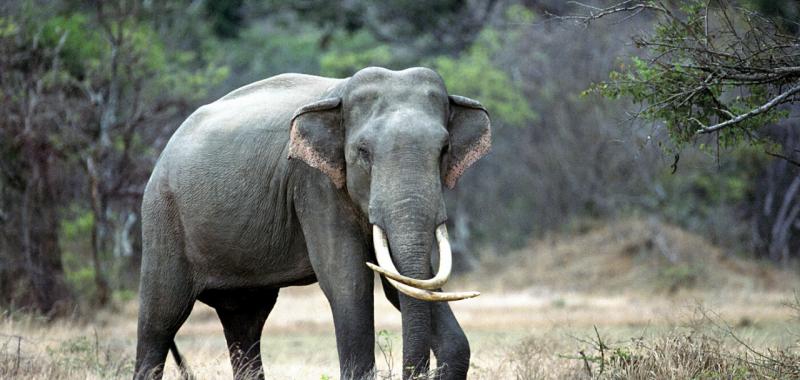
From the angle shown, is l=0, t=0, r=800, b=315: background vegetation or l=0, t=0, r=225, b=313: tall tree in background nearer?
l=0, t=0, r=225, b=313: tall tree in background

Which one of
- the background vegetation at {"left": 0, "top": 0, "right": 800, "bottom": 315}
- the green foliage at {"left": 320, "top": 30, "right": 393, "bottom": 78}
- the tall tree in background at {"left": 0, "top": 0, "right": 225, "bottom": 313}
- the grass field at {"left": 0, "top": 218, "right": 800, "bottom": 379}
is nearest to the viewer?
the grass field at {"left": 0, "top": 218, "right": 800, "bottom": 379}

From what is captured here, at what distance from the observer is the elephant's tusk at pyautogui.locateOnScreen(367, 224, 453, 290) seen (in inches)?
304

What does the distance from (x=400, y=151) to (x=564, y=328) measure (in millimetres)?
4780

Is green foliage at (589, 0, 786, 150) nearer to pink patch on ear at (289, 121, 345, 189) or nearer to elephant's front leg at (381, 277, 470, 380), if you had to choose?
elephant's front leg at (381, 277, 470, 380)

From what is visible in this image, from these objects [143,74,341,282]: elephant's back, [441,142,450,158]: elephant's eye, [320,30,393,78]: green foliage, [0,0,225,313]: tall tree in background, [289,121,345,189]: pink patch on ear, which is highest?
[441,142,450,158]: elephant's eye

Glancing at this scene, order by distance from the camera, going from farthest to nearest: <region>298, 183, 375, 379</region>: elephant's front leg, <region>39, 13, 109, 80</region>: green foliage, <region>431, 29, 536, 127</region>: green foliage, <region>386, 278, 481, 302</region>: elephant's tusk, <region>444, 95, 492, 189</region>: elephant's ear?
<region>431, 29, 536, 127</region>: green foliage < <region>39, 13, 109, 80</region>: green foliage < <region>444, 95, 492, 189</region>: elephant's ear < <region>298, 183, 375, 379</region>: elephant's front leg < <region>386, 278, 481, 302</region>: elephant's tusk

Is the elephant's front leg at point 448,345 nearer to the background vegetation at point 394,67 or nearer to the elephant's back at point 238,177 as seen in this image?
the elephant's back at point 238,177

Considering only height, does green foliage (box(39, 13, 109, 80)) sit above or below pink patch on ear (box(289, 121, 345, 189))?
below

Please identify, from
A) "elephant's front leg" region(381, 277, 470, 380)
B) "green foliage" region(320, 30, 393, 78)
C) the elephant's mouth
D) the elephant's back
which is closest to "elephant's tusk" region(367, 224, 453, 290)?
the elephant's mouth

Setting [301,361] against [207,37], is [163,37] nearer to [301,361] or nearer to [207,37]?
[207,37]

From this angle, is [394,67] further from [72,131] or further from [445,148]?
[445,148]

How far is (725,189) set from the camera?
3019cm

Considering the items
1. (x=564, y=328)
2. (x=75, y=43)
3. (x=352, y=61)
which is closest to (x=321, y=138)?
(x=564, y=328)

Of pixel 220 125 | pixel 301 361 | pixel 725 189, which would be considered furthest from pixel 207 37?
pixel 220 125
